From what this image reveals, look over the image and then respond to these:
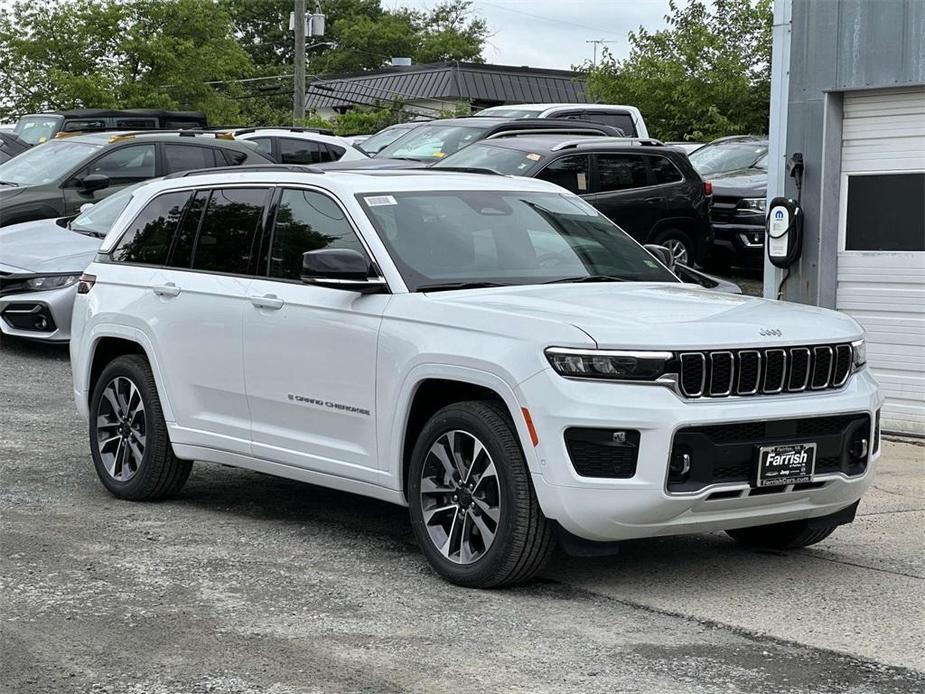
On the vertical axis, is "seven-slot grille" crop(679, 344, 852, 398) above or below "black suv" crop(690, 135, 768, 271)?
above

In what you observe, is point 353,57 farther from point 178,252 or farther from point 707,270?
point 178,252

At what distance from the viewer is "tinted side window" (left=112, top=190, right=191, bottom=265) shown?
855cm

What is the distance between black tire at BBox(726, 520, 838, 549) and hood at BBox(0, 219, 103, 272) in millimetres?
8549

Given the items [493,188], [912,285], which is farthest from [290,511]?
[912,285]

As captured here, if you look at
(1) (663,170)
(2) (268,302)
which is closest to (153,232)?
(2) (268,302)

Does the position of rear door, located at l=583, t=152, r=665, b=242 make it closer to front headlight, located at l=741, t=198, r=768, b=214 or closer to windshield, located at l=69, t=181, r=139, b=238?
front headlight, located at l=741, t=198, r=768, b=214

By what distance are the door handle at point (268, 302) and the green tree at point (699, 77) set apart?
1015 inches

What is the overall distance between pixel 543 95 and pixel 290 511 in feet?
170

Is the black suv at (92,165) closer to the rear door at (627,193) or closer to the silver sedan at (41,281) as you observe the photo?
the silver sedan at (41,281)

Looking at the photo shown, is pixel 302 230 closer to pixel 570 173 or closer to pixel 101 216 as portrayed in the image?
pixel 101 216

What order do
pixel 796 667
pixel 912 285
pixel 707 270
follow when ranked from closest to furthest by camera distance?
pixel 796 667, pixel 912 285, pixel 707 270

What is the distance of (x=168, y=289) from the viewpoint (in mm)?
8227

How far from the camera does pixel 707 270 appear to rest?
19938 mm

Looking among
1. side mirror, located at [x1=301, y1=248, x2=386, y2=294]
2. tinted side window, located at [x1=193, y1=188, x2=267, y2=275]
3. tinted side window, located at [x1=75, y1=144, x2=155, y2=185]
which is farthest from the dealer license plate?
tinted side window, located at [x1=75, y1=144, x2=155, y2=185]
